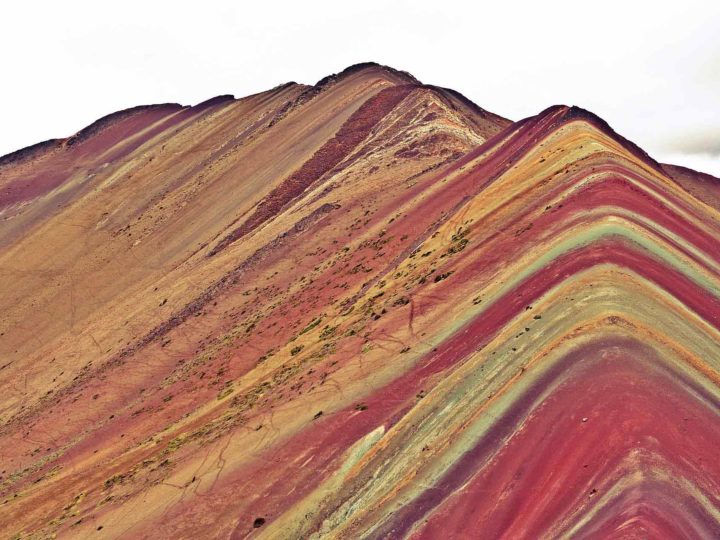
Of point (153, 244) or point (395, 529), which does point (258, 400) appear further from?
point (153, 244)

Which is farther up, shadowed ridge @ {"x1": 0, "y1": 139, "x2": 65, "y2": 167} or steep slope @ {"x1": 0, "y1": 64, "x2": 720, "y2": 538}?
shadowed ridge @ {"x1": 0, "y1": 139, "x2": 65, "y2": 167}

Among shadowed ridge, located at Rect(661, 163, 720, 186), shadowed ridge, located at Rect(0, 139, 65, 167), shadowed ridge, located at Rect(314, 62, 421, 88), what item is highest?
shadowed ridge, located at Rect(0, 139, 65, 167)

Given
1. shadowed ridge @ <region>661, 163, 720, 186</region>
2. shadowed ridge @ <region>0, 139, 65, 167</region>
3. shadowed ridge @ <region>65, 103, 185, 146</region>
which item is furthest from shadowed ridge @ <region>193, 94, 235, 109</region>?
shadowed ridge @ <region>661, 163, 720, 186</region>

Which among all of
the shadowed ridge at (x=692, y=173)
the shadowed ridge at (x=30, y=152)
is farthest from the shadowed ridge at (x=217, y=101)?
the shadowed ridge at (x=692, y=173)

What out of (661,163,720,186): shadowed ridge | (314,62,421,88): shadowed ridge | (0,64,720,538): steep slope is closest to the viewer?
(0,64,720,538): steep slope

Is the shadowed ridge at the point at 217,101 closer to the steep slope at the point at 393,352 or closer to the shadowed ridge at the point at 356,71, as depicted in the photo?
the shadowed ridge at the point at 356,71

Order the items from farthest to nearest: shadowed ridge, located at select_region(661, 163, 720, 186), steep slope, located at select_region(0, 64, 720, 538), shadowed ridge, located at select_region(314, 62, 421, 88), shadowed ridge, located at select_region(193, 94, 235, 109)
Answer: shadowed ridge, located at select_region(193, 94, 235, 109) < shadowed ridge, located at select_region(314, 62, 421, 88) < shadowed ridge, located at select_region(661, 163, 720, 186) < steep slope, located at select_region(0, 64, 720, 538)

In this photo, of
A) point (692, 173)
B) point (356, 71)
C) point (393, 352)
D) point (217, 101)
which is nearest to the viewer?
point (393, 352)

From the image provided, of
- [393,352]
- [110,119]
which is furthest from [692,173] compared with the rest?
[110,119]

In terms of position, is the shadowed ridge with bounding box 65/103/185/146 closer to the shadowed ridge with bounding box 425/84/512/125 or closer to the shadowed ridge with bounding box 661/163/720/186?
the shadowed ridge with bounding box 425/84/512/125

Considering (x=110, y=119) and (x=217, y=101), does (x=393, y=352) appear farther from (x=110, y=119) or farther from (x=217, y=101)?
(x=110, y=119)
